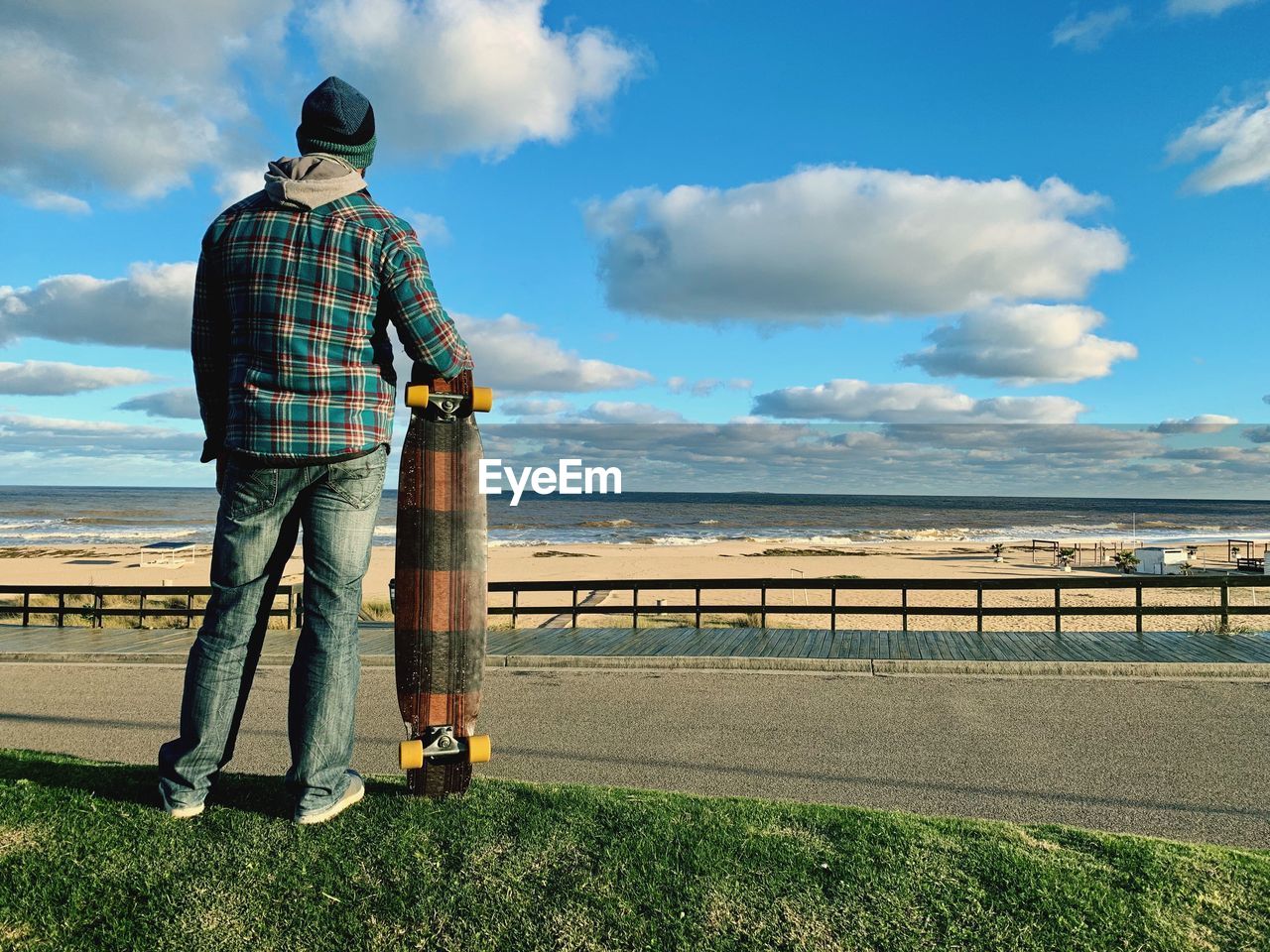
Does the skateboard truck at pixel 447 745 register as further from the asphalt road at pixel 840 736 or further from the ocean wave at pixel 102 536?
the ocean wave at pixel 102 536

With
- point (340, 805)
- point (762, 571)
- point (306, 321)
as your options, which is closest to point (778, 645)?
point (340, 805)

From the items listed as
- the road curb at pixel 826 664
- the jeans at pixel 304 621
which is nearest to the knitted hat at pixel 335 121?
the jeans at pixel 304 621

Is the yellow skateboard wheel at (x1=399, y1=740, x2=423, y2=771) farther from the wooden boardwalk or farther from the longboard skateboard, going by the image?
the wooden boardwalk

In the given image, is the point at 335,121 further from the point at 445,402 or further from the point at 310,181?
the point at 445,402

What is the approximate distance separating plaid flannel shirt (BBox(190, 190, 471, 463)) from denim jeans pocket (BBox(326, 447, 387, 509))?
0.17 feet

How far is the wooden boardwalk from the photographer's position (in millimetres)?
9820

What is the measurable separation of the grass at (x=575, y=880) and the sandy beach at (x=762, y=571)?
6501mm

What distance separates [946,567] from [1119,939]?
37.5 meters

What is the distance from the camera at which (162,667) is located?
1012 centimetres

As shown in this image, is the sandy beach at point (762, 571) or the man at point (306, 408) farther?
the sandy beach at point (762, 571)

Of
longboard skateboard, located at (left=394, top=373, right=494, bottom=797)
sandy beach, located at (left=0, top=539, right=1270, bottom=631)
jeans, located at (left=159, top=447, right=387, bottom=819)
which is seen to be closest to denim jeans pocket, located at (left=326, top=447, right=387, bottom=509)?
jeans, located at (left=159, top=447, right=387, bottom=819)

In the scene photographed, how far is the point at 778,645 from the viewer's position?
10.8 metres

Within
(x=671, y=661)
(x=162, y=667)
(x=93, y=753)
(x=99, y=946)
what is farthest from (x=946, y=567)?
(x=99, y=946)

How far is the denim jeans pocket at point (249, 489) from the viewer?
283 centimetres
